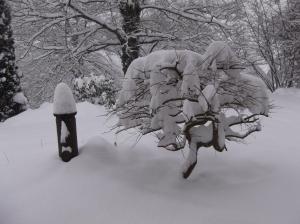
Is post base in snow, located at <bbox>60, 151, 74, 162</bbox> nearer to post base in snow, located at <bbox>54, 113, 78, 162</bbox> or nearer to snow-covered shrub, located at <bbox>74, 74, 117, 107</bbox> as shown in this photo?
post base in snow, located at <bbox>54, 113, 78, 162</bbox>

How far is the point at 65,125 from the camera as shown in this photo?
3.06 meters

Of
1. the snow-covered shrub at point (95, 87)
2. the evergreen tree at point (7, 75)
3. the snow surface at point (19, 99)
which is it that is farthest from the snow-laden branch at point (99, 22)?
the snow surface at point (19, 99)

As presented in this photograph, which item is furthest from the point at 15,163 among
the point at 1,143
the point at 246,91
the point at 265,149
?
the point at 265,149

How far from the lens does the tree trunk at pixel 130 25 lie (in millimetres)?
8305

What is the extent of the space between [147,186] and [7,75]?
22.9 feet

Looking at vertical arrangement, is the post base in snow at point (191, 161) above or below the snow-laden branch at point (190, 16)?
below

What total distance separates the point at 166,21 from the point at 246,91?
6.91 meters

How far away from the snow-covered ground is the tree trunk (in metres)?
5.14

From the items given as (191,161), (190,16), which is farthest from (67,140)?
(190,16)

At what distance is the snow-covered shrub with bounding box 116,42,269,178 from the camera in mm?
2459

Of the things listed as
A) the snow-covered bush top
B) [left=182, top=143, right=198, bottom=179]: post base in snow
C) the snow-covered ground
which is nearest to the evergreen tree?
the snow-covered ground

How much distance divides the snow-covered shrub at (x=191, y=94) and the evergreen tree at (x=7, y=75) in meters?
6.37

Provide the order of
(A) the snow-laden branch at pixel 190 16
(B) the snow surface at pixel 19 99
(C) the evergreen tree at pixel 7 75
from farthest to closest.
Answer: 1. (B) the snow surface at pixel 19 99
2. (C) the evergreen tree at pixel 7 75
3. (A) the snow-laden branch at pixel 190 16

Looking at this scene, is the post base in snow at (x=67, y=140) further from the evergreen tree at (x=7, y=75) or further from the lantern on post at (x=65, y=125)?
the evergreen tree at (x=7, y=75)
